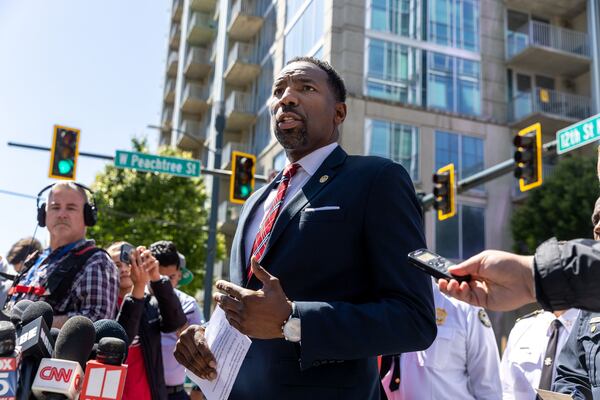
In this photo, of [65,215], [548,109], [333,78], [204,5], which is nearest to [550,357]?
[333,78]

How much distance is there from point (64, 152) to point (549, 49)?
758 inches

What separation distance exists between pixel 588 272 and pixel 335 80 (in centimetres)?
154

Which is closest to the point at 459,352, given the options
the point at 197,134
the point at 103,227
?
the point at 103,227

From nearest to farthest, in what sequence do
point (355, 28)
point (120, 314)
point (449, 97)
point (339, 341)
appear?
point (339, 341) < point (120, 314) < point (355, 28) < point (449, 97)

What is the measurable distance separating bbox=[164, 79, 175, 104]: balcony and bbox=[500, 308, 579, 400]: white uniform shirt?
149ft

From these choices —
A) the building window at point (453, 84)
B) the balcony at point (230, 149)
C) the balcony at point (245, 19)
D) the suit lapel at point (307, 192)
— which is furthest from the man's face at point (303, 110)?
the balcony at point (230, 149)

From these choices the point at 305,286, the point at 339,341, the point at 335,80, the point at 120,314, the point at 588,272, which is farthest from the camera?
the point at 120,314

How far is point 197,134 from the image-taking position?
4050cm

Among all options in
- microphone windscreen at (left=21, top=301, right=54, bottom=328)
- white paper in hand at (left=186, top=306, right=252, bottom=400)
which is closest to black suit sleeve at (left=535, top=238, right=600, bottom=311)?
white paper in hand at (left=186, top=306, right=252, bottom=400)

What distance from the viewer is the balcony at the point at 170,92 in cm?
4814

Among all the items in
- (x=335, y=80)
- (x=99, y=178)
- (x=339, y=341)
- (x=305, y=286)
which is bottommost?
(x=339, y=341)

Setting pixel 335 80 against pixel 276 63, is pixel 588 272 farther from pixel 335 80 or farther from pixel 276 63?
pixel 276 63

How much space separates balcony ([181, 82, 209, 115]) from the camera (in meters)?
39.7

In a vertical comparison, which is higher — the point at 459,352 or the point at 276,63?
the point at 276,63
